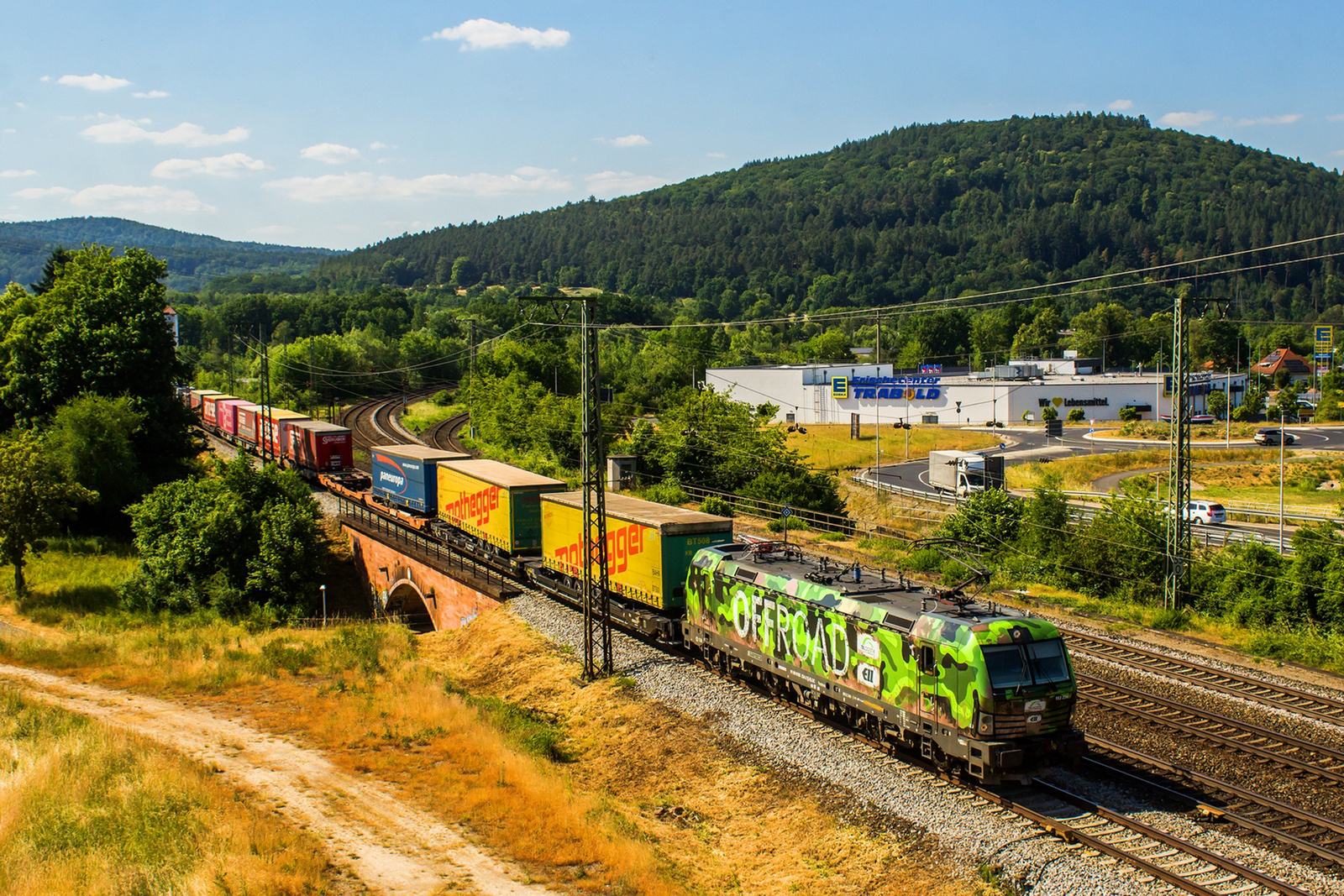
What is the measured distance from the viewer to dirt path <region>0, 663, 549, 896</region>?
16891 millimetres

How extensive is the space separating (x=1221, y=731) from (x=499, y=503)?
26.1 m

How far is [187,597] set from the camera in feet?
142

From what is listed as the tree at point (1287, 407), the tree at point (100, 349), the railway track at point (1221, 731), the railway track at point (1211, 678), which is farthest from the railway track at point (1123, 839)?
the tree at point (1287, 407)

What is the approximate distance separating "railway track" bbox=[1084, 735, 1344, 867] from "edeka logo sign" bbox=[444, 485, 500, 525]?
2497 cm

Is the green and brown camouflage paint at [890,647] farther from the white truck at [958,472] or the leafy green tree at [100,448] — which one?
the leafy green tree at [100,448]

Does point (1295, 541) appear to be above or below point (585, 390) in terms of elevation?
below

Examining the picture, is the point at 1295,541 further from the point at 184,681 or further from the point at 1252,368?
the point at 1252,368

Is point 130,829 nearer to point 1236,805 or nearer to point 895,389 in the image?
point 1236,805

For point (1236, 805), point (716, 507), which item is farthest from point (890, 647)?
point (716, 507)

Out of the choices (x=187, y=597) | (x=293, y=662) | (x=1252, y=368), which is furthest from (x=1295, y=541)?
(x=1252, y=368)

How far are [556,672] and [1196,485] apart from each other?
179 ft

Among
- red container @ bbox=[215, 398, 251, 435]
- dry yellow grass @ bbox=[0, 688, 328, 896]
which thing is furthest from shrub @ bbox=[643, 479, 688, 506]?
red container @ bbox=[215, 398, 251, 435]

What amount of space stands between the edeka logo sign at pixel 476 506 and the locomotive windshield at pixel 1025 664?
80.6 feet

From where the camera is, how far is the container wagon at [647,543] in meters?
27.4
